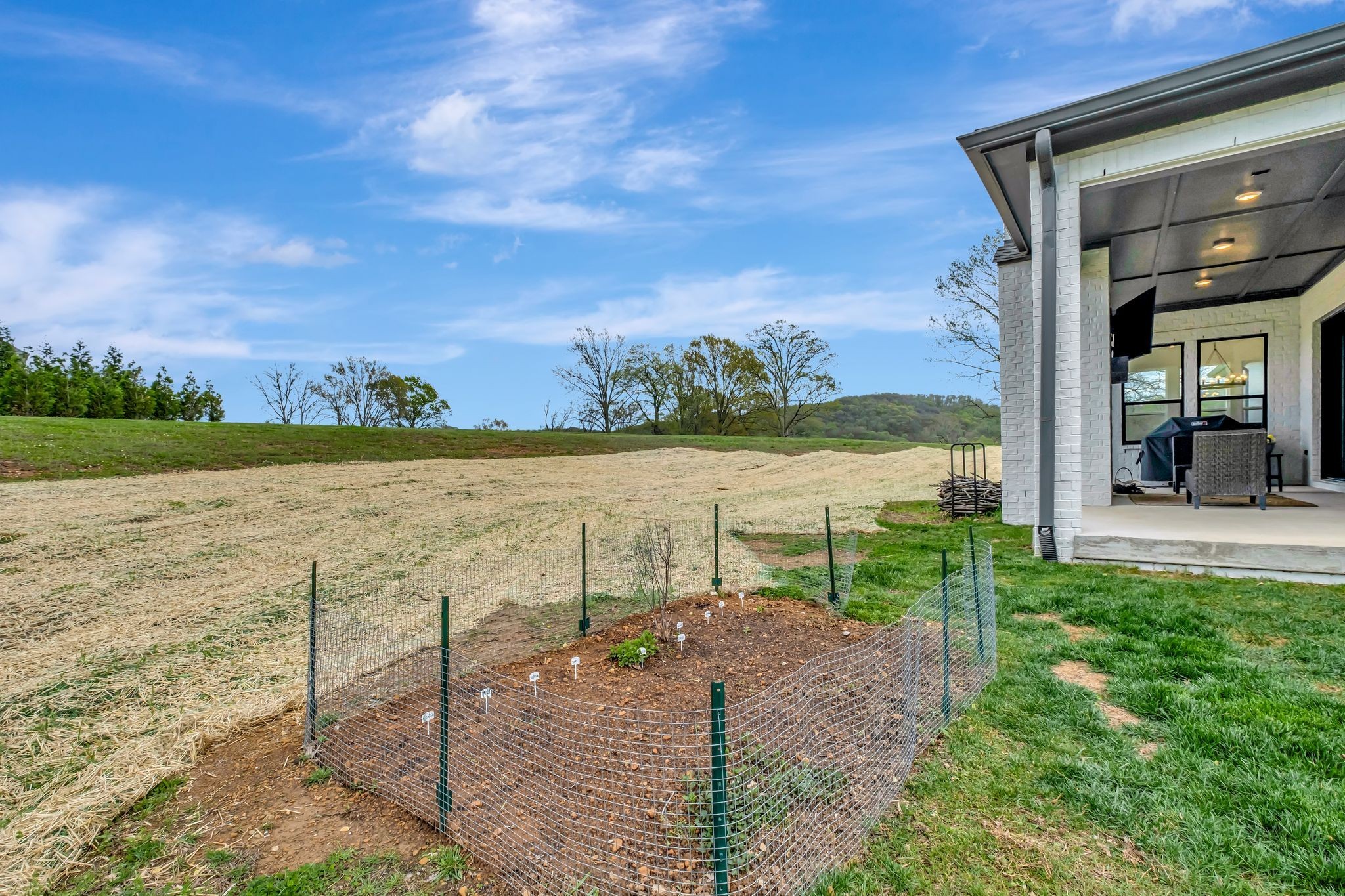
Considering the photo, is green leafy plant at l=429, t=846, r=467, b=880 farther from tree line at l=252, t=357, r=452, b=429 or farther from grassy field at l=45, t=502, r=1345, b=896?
tree line at l=252, t=357, r=452, b=429

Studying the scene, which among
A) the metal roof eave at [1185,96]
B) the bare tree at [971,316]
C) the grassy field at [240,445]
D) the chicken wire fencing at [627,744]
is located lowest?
the chicken wire fencing at [627,744]

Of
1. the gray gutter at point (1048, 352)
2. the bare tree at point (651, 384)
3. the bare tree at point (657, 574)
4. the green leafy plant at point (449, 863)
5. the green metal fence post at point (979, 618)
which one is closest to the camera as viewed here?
the green leafy plant at point (449, 863)

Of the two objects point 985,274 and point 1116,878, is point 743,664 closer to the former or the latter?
point 1116,878

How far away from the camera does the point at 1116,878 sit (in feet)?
5.89

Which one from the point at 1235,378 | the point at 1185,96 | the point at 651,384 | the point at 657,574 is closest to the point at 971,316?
the point at 1235,378

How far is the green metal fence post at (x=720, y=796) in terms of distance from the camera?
1.67 m

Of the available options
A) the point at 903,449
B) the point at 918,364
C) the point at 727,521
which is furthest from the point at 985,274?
the point at 727,521

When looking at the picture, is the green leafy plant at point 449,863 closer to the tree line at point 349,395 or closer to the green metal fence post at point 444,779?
the green metal fence post at point 444,779

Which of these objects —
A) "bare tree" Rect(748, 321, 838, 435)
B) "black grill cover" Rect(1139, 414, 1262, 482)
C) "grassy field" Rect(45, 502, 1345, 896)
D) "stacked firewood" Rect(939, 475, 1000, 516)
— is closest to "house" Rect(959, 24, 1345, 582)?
"black grill cover" Rect(1139, 414, 1262, 482)

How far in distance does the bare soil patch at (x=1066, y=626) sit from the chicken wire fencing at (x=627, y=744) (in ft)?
2.15

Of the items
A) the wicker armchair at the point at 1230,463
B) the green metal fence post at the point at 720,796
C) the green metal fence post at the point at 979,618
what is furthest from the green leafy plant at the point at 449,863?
the wicker armchair at the point at 1230,463

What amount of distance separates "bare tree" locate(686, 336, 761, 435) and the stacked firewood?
68.7 feet

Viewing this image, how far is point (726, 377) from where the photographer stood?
3089cm

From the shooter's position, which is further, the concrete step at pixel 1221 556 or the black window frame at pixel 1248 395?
the black window frame at pixel 1248 395
